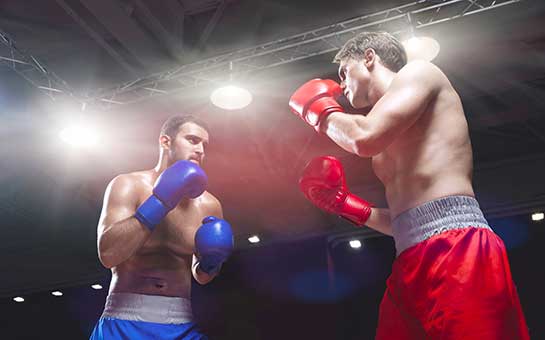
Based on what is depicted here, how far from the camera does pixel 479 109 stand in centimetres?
419

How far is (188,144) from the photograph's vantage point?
2.22 meters

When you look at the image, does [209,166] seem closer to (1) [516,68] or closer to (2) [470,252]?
(1) [516,68]

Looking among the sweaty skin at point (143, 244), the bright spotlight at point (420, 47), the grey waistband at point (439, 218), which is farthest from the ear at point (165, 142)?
the bright spotlight at point (420, 47)

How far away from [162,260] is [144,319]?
0.80 feet

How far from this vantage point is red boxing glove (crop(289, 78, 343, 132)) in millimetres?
1519

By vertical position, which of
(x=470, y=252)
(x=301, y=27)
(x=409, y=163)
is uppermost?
(x=301, y=27)

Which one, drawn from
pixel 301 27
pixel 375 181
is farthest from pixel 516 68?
pixel 375 181

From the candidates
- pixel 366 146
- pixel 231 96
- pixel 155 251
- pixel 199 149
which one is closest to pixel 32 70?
pixel 231 96

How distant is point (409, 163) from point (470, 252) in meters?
0.32

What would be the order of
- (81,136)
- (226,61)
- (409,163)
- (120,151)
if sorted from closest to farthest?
(409,163) < (226,61) < (81,136) < (120,151)

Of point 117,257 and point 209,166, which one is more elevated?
point 209,166

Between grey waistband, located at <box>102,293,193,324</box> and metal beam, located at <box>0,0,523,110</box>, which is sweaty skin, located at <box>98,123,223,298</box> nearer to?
grey waistband, located at <box>102,293,193,324</box>

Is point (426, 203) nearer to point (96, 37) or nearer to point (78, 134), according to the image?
point (96, 37)

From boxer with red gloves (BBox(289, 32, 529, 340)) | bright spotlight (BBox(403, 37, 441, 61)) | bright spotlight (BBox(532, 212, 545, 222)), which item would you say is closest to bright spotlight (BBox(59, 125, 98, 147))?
bright spotlight (BBox(403, 37, 441, 61))
